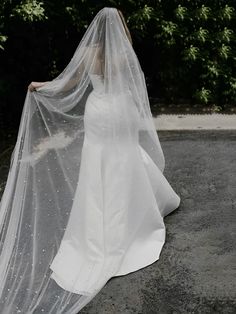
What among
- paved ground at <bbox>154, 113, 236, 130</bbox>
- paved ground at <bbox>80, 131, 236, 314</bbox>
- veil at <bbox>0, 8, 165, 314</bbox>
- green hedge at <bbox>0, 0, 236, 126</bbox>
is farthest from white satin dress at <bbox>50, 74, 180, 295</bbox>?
green hedge at <bbox>0, 0, 236, 126</bbox>

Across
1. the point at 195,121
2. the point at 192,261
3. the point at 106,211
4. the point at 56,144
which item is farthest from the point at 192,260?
the point at 195,121

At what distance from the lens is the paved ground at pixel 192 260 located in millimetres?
3447

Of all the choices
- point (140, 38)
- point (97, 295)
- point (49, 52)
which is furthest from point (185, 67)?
point (97, 295)

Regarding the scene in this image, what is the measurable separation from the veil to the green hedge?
337cm

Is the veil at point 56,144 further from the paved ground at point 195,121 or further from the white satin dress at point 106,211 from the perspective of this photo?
the paved ground at point 195,121

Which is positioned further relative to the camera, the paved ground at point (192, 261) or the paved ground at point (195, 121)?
the paved ground at point (195, 121)

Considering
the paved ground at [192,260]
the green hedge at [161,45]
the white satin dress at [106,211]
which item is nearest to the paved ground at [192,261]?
the paved ground at [192,260]

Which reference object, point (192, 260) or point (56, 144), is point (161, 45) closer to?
point (56, 144)

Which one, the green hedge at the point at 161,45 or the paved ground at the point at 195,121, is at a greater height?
the green hedge at the point at 161,45

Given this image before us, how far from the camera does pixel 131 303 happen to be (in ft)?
11.4

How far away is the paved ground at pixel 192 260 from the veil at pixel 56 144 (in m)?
0.26

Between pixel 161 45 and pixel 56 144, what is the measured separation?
4796 mm

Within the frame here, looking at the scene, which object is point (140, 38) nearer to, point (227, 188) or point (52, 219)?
point (227, 188)

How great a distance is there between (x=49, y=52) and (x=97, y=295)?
5.37 m
